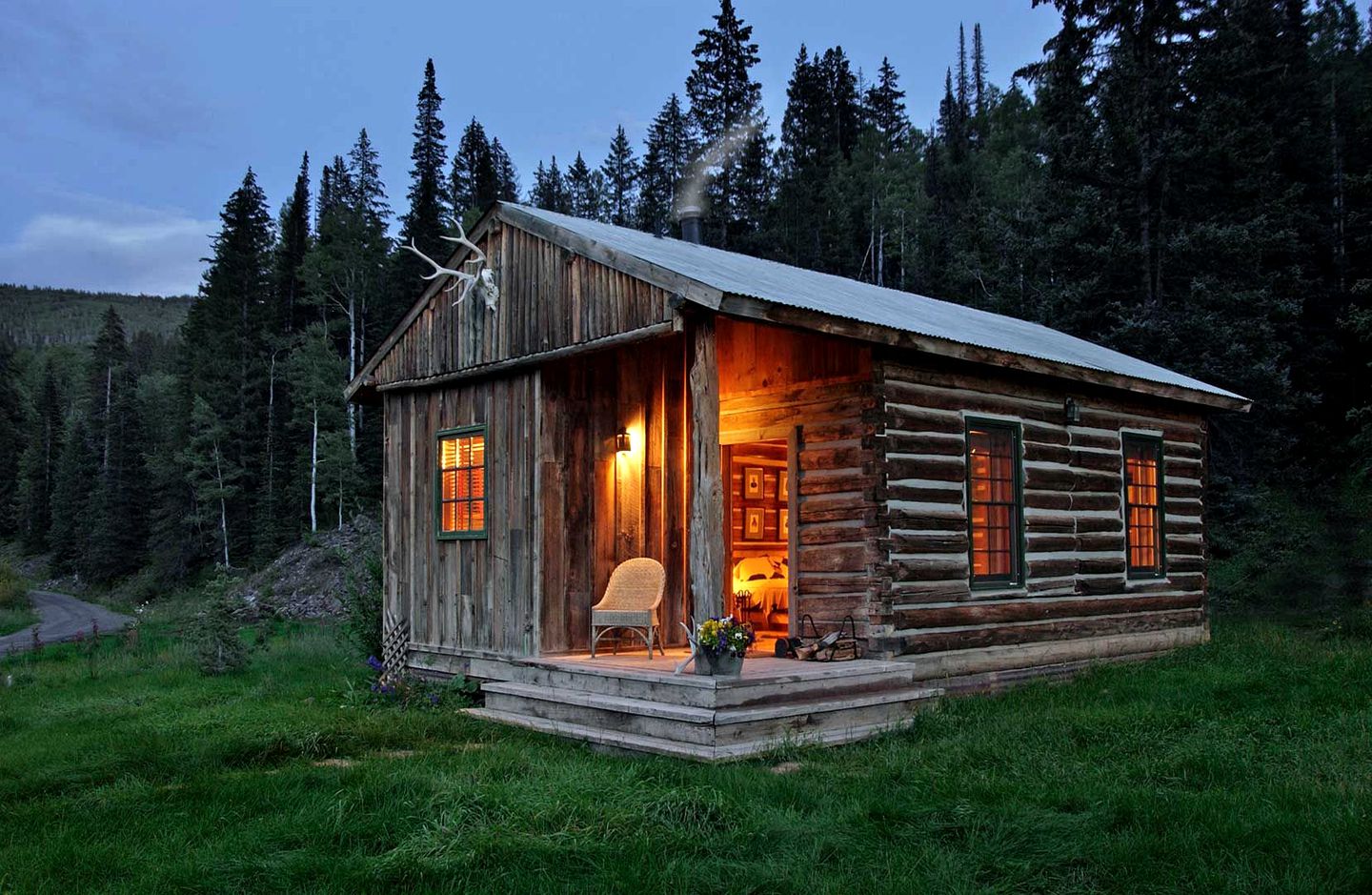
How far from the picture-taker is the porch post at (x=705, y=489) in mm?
8484

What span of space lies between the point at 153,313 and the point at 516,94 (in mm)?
60519

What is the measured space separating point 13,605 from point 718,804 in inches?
1385

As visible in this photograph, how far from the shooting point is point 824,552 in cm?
1035

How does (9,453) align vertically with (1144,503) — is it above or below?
above

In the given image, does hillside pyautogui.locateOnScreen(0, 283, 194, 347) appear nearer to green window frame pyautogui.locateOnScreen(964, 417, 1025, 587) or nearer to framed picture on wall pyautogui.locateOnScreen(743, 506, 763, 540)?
framed picture on wall pyautogui.locateOnScreen(743, 506, 763, 540)

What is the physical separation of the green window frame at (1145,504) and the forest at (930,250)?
499cm

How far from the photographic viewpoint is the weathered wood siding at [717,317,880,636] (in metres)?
10.0

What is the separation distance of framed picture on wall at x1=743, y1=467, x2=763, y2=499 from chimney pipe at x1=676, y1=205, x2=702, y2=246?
10.2 feet

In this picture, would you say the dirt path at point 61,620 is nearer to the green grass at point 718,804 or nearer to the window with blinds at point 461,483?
the window with blinds at point 461,483

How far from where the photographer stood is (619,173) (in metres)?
57.2

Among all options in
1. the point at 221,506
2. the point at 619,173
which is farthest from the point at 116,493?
the point at 619,173

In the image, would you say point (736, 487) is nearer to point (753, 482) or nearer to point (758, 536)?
point (753, 482)

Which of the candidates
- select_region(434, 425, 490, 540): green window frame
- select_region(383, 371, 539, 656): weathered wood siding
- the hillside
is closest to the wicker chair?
select_region(383, 371, 539, 656): weathered wood siding

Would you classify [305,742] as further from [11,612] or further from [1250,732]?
[11,612]
